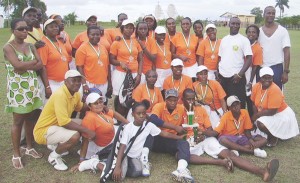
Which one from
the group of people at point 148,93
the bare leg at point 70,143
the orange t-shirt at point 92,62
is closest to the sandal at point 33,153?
the group of people at point 148,93

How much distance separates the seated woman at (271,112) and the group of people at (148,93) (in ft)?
0.06

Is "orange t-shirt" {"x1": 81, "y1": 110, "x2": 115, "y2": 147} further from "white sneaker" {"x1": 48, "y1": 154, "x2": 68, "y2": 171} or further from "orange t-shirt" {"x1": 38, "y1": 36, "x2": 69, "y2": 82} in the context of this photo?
"orange t-shirt" {"x1": 38, "y1": 36, "x2": 69, "y2": 82}

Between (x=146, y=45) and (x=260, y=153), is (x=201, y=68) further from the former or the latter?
(x=260, y=153)

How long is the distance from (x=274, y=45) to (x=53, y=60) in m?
4.27

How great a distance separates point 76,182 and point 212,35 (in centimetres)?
414

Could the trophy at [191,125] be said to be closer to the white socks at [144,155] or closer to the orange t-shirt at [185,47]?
the white socks at [144,155]

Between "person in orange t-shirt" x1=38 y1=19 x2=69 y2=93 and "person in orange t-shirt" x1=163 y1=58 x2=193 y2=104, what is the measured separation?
199 cm

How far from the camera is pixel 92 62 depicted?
646 cm

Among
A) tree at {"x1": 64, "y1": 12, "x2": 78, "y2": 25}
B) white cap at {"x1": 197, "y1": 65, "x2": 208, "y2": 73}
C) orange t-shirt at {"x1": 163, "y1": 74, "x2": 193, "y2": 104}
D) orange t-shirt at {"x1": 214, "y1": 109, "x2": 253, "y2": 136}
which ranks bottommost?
orange t-shirt at {"x1": 214, "y1": 109, "x2": 253, "y2": 136}

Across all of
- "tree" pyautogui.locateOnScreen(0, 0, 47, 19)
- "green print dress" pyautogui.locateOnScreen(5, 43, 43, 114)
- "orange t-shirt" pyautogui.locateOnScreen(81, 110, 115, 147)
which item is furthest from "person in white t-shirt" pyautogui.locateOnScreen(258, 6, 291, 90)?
"tree" pyautogui.locateOnScreen(0, 0, 47, 19)

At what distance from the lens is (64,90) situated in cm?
539

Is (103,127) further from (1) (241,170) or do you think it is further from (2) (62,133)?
(1) (241,170)

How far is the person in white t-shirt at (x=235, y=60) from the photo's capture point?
6.92 meters

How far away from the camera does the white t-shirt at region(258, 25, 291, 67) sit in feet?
23.0
